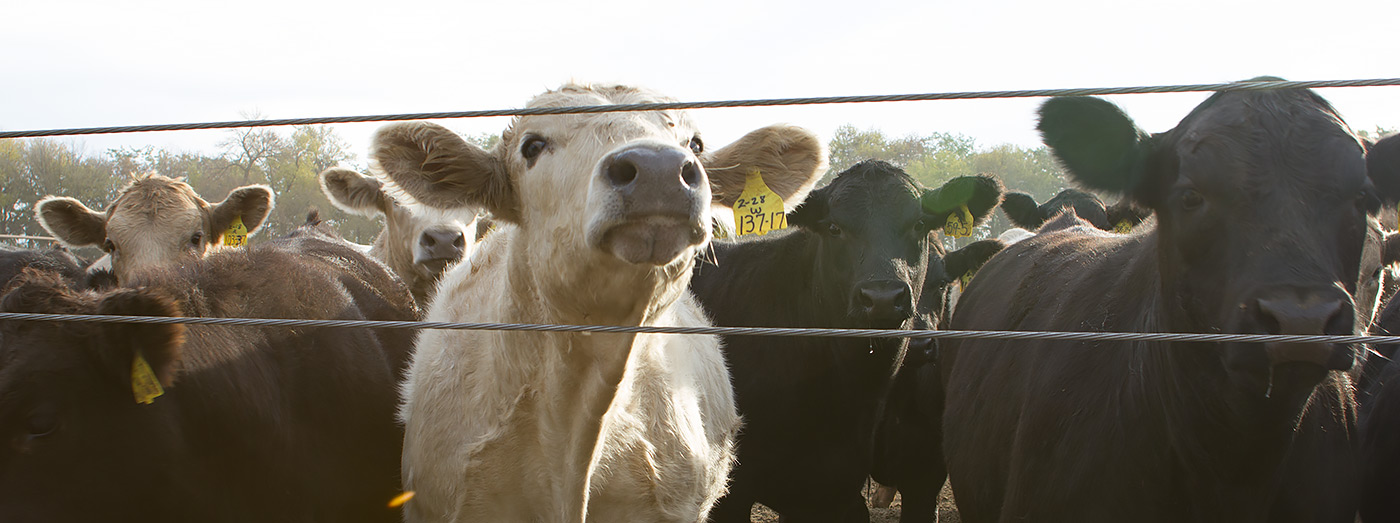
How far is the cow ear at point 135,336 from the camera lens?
2611 millimetres

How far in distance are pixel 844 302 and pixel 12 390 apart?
3538 mm

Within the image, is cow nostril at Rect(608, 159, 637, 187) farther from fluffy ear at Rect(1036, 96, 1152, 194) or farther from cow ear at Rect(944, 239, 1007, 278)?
cow ear at Rect(944, 239, 1007, 278)

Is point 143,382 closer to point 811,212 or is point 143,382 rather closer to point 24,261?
point 811,212

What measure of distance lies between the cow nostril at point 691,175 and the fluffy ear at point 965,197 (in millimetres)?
3040

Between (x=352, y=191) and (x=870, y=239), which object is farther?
(x=352, y=191)

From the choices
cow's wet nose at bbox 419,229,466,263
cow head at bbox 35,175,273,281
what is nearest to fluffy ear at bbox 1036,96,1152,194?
cow's wet nose at bbox 419,229,466,263

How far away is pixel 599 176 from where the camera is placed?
2.40 metres

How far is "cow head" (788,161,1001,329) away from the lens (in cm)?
451

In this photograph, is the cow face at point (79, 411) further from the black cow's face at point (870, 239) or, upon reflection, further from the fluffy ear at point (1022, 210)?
the fluffy ear at point (1022, 210)

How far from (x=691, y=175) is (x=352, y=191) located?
18.8 ft

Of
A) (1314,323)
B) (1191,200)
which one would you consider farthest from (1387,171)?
(1314,323)

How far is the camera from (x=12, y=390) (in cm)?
253

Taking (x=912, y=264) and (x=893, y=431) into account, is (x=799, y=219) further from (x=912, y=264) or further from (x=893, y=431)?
(x=893, y=431)

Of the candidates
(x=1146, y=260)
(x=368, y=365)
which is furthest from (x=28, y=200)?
(x=1146, y=260)
